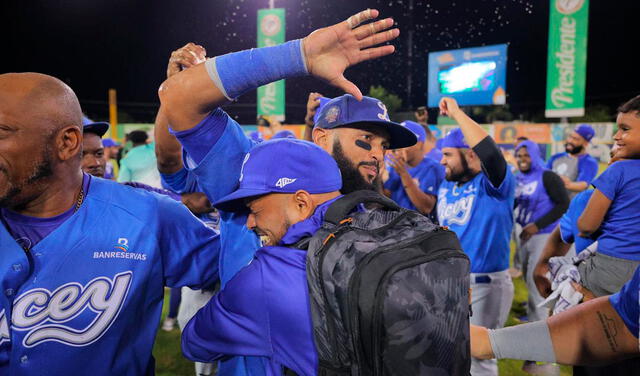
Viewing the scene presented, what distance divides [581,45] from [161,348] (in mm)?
14777

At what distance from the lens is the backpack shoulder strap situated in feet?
4.16

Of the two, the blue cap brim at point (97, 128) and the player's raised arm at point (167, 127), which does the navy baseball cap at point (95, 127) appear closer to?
the blue cap brim at point (97, 128)

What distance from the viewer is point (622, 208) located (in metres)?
3.20

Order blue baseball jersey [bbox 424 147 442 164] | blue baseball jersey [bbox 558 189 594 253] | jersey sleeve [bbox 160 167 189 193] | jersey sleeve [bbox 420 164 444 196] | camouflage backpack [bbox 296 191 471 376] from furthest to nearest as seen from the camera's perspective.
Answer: blue baseball jersey [bbox 424 147 442 164]
jersey sleeve [bbox 420 164 444 196]
blue baseball jersey [bbox 558 189 594 253]
jersey sleeve [bbox 160 167 189 193]
camouflage backpack [bbox 296 191 471 376]

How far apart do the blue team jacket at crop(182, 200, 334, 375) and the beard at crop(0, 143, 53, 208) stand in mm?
729

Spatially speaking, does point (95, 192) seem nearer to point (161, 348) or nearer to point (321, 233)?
point (321, 233)

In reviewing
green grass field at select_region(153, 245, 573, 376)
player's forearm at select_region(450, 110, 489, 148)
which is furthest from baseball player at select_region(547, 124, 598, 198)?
player's forearm at select_region(450, 110, 489, 148)

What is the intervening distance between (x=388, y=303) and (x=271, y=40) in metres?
20.8

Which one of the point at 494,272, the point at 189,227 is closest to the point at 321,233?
the point at 189,227

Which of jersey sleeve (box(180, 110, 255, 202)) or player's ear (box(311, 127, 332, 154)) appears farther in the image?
player's ear (box(311, 127, 332, 154))

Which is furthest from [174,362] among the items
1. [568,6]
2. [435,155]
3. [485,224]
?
[568,6]

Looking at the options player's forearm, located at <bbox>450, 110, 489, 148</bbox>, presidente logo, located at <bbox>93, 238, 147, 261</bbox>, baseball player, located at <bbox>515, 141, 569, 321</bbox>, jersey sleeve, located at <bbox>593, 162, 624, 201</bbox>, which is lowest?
baseball player, located at <bbox>515, 141, 569, 321</bbox>

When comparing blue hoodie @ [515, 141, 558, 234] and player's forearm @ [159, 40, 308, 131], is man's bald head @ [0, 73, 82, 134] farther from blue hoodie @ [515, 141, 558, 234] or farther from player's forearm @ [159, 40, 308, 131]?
blue hoodie @ [515, 141, 558, 234]

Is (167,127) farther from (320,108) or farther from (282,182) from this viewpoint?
(282,182)
